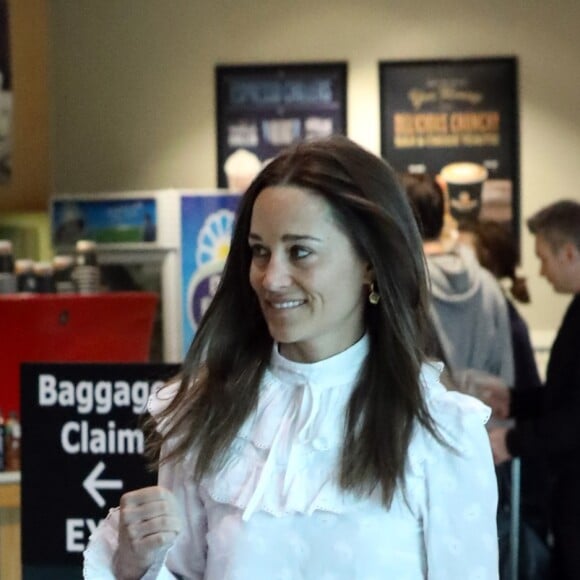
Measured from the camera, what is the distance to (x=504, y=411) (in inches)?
127

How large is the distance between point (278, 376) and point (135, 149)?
4.11 metres

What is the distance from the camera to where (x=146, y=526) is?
4.32ft

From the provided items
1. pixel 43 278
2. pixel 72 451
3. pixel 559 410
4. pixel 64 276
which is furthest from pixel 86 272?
pixel 559 410

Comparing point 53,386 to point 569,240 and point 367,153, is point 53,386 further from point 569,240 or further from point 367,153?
point 569,240

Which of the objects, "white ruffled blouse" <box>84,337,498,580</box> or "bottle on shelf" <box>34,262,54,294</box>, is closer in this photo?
"white ruffled blouse" <box>84,337,498,580</box>

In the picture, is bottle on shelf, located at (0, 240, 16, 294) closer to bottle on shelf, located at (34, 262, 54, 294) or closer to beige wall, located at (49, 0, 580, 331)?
bottle on shelf, located at (34, 262, 54, 294)

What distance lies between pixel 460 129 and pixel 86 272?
2237 mm

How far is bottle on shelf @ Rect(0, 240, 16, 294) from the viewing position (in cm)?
334

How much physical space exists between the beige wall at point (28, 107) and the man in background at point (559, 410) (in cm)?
183

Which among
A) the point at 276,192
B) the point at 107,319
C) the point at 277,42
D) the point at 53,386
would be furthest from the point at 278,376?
the point at 277,42

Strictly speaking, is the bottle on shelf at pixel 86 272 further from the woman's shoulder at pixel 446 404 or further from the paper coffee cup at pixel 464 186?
the woman's shoulder at pixel 446 404

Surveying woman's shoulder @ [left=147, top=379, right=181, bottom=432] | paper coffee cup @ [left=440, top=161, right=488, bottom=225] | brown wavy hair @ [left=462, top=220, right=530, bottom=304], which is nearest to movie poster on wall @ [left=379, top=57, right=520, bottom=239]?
paper coffee cup @ [left=440, top=161, right=488, bottom=225]

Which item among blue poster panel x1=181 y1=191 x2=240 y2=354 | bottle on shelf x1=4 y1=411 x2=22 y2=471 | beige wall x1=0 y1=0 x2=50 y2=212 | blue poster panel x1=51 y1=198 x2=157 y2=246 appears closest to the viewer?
bottle on shelf x1=4 y1=411 x2=22 y2=471

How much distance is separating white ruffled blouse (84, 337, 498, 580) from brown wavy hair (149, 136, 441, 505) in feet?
0.06
